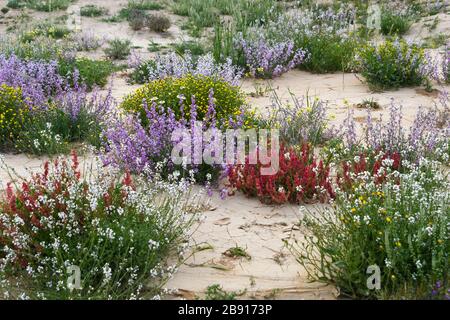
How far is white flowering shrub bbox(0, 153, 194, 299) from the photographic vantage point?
3.70 meters

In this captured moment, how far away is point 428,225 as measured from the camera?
3684mm

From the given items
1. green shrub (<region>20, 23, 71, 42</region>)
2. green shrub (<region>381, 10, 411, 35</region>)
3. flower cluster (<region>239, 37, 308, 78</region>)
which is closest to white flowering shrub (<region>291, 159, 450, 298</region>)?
flower cluster (<region>239, 37, 308, 78</region>)

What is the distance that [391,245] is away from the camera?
3627mm

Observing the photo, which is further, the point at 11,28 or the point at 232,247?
the point at 11,28

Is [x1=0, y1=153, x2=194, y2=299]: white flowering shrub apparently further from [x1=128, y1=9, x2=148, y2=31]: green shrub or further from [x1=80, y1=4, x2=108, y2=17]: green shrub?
[x1=80, y1=4, x2=108, y2=17]: green shrub

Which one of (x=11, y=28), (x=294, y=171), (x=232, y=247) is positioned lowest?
(x=232, y=247)

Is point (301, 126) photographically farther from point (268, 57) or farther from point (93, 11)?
point (93, 11)

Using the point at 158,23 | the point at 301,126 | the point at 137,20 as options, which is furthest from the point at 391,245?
the point at 137,20

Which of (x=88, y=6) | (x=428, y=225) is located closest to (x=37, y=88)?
(x=428, y=225)

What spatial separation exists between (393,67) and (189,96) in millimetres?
3034

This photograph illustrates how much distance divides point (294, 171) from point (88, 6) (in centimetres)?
1012

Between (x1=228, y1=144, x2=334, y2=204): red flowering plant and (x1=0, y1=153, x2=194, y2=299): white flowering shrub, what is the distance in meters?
0.99

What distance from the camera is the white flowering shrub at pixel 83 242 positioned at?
12.1 feet
